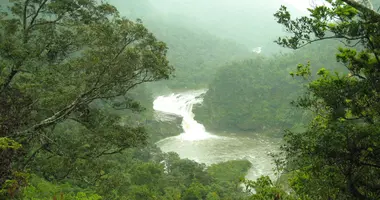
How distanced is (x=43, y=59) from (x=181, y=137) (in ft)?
90.2

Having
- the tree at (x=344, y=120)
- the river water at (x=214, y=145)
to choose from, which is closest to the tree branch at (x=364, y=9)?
the tree at (x=344, y=120)

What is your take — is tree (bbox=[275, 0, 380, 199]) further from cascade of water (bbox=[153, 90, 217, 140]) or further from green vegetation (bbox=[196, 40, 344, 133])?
green vegetation (bbox=[196, 40, 344, 133])

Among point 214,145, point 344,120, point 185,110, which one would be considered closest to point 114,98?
point 344,120

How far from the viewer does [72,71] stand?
8.07 meters

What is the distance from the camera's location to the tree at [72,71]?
7.00 meters

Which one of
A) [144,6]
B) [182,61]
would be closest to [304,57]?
[182,61]

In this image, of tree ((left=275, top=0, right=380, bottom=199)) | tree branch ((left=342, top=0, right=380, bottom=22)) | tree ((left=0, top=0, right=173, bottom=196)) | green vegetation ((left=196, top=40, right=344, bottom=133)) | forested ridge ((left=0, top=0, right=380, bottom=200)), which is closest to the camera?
tree branch ((left=342, top=0, right=380, bottom=22))

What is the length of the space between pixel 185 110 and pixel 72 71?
114 feet

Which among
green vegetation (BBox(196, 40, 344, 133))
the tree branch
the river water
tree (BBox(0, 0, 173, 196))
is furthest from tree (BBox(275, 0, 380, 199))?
green vegetation (BBox(196, 40, 344, 133))

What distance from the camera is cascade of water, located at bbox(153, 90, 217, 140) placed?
36369 mm

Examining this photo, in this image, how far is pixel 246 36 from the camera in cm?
13575

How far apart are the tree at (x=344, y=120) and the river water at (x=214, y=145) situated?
17.4m

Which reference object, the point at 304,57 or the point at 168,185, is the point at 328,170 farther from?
the point at 304,57

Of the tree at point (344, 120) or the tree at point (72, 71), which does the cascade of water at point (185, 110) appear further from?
the tree at point (344, 120)
